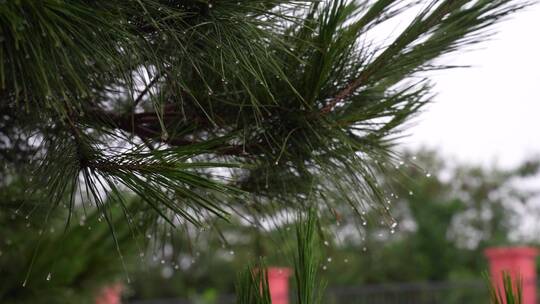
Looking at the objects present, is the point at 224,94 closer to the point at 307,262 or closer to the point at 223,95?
the point at 223,95

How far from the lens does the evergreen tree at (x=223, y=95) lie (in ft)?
4.63

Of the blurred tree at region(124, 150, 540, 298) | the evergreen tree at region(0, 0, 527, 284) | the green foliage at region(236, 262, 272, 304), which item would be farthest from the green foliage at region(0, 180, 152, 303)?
the blurred tree at region(124, 150, 540, 298)

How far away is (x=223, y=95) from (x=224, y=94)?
9cm

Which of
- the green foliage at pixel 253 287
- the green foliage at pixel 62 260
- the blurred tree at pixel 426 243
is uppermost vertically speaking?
the blurred tree at pixel 426 243

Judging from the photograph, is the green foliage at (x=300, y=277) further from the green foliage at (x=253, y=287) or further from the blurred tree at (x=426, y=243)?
the blurred tree at (x=426, y=243)

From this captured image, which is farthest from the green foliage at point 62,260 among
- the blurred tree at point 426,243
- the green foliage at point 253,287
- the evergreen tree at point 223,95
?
the blurred tree at point 426,243

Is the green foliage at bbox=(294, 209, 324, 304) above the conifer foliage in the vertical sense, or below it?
below

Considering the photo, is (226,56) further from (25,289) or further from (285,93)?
(25,289)

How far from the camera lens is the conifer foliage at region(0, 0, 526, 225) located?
1.41 meters

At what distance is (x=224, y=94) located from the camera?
170 cm

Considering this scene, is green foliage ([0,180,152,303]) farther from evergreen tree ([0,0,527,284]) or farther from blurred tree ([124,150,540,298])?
blurred tree ([124,150,540,298])

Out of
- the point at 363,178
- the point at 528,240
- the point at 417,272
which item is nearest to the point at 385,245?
the point at 417,272

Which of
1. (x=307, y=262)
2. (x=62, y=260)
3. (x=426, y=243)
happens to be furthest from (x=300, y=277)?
(x=426, y=243)

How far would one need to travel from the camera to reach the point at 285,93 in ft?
5.71
